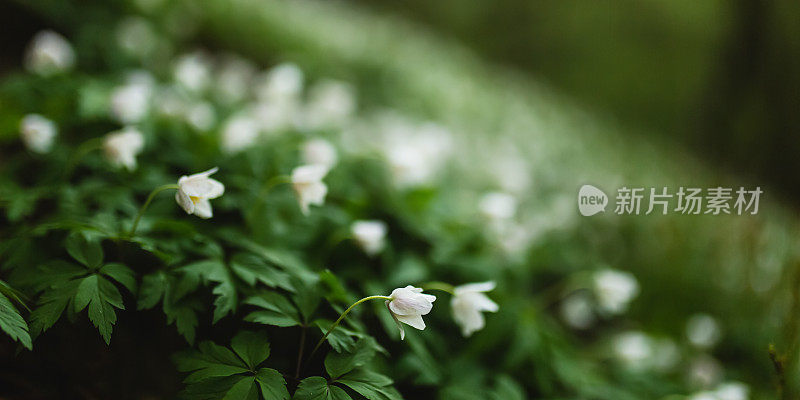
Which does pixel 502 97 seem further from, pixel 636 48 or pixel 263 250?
pixel 636 48

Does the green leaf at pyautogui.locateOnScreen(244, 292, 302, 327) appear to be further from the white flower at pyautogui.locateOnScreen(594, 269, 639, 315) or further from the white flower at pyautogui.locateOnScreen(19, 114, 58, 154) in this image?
the white flower at pyautogui.locateOnScreen(594, 269, 639, 315)

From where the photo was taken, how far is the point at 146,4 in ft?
12.1

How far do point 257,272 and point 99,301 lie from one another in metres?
0.47

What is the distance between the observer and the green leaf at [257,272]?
159 centimetres

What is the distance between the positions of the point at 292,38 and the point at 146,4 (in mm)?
1457

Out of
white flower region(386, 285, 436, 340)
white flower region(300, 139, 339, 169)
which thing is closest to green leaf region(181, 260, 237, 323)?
white flower region(386, 285, 436, 340)

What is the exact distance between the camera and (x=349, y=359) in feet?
4.81

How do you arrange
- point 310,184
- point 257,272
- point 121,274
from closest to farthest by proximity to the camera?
point 121,274
point 257,272
point 310,184

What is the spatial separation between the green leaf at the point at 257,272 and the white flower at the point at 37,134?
1.20 meters

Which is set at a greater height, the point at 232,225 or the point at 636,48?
the point at 636,48

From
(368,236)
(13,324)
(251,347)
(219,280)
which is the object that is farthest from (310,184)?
(13,324)

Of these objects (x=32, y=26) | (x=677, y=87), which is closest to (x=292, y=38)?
(x=32, y=26)

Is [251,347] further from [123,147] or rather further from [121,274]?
[123,147]

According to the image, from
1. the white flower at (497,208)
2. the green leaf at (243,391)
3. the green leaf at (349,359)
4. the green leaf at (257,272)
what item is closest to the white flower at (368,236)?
the green leaf at (257,272)
